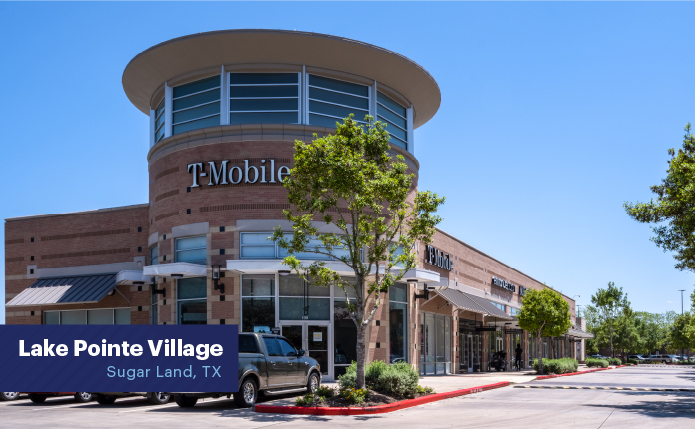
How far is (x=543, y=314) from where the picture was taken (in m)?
37.3

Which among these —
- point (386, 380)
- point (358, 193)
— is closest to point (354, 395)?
point (386, 380)

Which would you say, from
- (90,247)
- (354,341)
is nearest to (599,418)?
(354,341)

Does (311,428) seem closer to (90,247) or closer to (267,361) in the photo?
(267,361)

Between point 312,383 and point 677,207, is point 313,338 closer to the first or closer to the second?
point 312,383

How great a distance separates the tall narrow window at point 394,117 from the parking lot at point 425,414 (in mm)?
12809

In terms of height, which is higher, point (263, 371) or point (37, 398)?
point (263, 371)

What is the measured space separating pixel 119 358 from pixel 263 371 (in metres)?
3.66

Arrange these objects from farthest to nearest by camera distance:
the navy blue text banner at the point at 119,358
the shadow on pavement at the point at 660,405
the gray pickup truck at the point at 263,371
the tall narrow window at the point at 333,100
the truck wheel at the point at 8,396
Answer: the tall narrow window at the point at 333,100 < the truck wheel at the point at 8,396 < the gray pickup truck at the point at 263,371 < the shadow on pavement at the point at 660,405 < the navy blue text banner at the point at 119,358

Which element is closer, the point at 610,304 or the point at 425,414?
the point at 425,414

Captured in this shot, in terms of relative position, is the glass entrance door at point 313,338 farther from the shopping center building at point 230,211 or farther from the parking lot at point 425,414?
the parking lot at point 425,414

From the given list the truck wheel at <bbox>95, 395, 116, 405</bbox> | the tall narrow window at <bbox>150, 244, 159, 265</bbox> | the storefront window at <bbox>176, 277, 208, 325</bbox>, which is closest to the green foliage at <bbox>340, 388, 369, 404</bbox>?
the truck wheel at <bbox>95, 395, 116, 405</bbox>

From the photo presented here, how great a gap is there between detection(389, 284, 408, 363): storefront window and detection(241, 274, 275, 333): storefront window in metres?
5.38

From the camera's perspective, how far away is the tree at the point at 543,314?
122ft

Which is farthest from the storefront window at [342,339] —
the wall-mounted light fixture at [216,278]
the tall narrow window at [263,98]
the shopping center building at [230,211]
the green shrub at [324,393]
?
the green shrub at [324,393]
